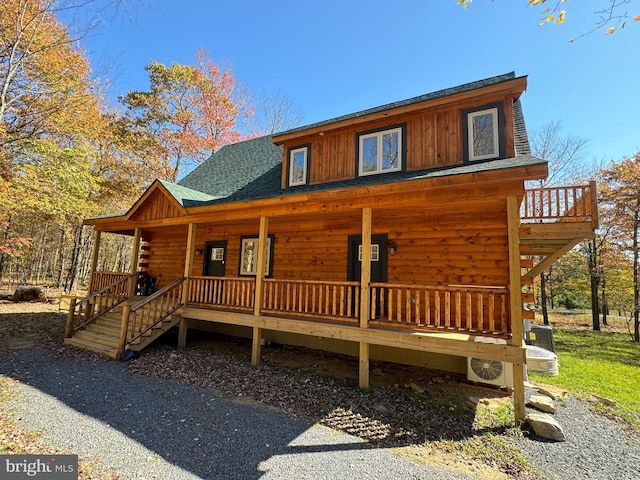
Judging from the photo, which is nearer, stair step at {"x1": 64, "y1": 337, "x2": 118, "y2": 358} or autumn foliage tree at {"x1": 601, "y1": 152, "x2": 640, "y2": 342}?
stair step at {"x1": 64, "y1": 337, "x2": 118, "y2": 358}

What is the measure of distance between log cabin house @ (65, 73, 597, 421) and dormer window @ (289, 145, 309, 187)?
0.05 metres

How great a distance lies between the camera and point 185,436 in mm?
4219

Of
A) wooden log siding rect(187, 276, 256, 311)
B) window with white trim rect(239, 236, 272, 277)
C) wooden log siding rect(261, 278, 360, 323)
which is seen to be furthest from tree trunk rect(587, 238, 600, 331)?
wooden log siding rect(187, 276, 256, 311)

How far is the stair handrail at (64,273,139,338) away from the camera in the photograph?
8.91m

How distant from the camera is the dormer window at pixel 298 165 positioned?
952cm

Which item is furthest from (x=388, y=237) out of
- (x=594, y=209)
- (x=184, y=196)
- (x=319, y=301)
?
(x=184, y=196)

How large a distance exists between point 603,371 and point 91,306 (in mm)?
16027

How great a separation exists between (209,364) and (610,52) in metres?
9.61

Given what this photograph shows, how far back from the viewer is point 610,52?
476 cm

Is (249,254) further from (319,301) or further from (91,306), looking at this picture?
(91,306)

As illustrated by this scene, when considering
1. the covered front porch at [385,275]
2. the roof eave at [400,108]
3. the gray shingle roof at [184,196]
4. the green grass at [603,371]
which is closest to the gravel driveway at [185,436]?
the covered front porch at [385,275]

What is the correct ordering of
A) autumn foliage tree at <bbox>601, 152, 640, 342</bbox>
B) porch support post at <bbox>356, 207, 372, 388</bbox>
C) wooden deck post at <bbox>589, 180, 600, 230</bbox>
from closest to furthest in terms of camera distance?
porch support post at <bbox>356, 207, 372, 388</bbox> < wooden deck post at <bbox>589, 180, 600, 230</bbox> < autumn foliage tree at <bbox>601, 152, 640, 342</bbox>

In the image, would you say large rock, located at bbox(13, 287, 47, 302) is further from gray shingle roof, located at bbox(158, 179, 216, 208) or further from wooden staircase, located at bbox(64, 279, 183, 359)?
gray shingle roof, located at bbox(158, 179, 216, 208)

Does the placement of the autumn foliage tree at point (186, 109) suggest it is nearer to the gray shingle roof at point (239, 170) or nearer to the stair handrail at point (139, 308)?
the gray shingle roof at point (239, 170)
